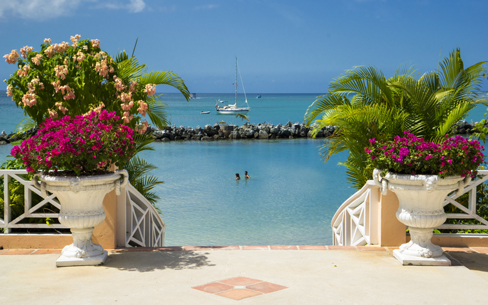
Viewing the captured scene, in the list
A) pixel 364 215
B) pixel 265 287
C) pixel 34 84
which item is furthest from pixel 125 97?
pixel 364 215

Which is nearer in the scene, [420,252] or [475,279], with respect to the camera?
[475,279]

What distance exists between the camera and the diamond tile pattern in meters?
4.33

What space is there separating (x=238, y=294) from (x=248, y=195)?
15.6 metres

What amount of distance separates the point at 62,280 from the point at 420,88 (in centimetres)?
540

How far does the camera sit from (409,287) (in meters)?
4.56

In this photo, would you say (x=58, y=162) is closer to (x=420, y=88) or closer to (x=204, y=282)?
(x=204, y=282)

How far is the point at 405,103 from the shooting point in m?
7.23

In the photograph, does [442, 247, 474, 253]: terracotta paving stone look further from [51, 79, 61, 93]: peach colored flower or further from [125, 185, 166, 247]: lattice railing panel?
[51, 79, 61, 93]: peach colored flower

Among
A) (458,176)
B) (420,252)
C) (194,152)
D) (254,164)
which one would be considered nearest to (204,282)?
(420,252)

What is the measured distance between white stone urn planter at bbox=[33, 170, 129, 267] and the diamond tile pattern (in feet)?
4.89

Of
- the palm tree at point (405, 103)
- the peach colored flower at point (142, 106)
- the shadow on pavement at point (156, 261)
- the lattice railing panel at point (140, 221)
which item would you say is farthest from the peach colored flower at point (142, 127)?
the palm tree at point (405, 103)

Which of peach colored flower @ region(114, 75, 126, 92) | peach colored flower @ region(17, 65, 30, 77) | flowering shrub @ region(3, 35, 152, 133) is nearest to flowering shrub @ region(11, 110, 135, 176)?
flowering shrub @ region(3, 35, 152, 133)

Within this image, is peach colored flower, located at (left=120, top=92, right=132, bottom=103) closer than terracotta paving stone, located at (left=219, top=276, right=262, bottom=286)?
No

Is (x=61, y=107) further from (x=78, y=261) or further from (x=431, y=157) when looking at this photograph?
(x=431, y=157)
